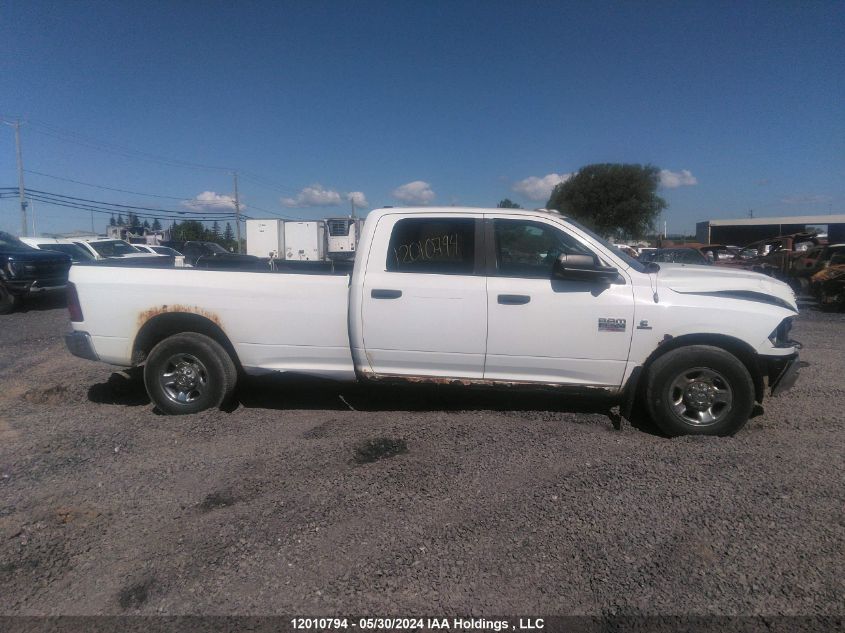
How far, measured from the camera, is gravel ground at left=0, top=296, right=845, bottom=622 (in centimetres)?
273

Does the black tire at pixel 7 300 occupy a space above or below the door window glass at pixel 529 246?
below

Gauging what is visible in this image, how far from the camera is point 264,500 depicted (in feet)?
11.9

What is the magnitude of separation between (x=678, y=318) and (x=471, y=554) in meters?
2.57

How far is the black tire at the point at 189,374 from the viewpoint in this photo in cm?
507

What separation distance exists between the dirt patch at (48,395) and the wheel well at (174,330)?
143 cm

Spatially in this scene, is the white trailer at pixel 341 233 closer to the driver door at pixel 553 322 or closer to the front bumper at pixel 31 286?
the front bumper at pixel 31 286

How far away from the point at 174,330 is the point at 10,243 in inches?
482

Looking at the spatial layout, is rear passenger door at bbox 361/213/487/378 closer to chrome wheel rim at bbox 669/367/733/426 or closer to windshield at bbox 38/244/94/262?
chrome wheel rim at bbox 669/367/733/426

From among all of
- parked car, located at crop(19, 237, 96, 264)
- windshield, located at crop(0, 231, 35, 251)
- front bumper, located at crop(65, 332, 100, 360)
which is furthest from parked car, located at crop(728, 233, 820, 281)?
parked car, located at crop(19, 237, 96, 264)

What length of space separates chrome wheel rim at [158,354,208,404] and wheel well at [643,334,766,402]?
384 centimetres

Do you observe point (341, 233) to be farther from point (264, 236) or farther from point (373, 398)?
point (373, 398)

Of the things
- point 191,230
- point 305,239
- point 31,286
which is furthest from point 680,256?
point 191,230

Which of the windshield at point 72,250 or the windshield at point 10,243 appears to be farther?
the windshield at point 72,250

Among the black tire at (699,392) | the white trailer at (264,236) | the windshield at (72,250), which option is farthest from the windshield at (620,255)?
the white trailer at (264,236)
